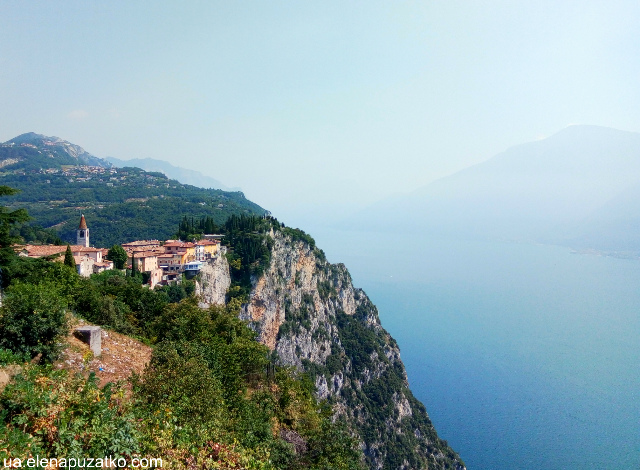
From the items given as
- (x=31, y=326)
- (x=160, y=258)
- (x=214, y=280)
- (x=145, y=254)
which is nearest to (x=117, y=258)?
(x=145, y=254)

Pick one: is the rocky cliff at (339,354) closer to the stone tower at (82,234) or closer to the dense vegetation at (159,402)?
the stone tower at (82,234)

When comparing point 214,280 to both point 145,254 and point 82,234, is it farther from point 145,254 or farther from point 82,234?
point 82,234

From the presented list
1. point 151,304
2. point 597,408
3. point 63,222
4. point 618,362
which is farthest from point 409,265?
point 151,304

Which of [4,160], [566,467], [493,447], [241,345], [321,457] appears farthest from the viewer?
[4,160]

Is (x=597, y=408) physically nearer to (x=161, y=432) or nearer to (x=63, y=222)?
(x=161, y=432)

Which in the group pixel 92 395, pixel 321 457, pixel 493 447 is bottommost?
pixel 493 447

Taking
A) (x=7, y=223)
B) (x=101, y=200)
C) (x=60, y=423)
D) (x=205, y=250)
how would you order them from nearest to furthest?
(x=60, y=423) < (x=7, y=223) < (x=205, y=250) < (x=101, y=200)
